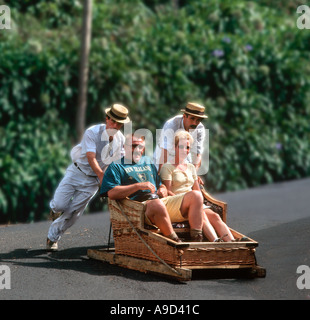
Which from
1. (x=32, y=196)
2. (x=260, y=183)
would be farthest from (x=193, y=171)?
(x=260, y=183)

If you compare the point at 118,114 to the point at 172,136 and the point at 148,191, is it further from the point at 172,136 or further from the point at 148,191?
the point at 148,191

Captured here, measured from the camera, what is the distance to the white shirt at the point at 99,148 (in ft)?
25.6

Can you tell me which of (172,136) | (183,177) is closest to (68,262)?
(183,177)

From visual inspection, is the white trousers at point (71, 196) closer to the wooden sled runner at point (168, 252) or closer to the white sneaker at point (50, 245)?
the white sneaker at point (50, 245)

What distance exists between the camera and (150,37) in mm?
13758

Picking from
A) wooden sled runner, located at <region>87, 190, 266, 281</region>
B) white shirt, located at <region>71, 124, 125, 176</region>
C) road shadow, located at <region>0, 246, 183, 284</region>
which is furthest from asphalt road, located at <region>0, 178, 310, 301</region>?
white shirt, located at <region>71, 124, 125, 176</region>

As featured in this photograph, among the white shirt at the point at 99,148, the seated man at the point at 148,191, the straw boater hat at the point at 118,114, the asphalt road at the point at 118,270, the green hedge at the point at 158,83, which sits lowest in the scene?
the asphalt road at the point at 118,270

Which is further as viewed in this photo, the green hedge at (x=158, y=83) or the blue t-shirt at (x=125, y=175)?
the green hedge at (x=158, y=83)

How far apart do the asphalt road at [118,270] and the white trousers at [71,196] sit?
1.07 feet

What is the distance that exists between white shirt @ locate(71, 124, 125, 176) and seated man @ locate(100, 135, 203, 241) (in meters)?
0.54

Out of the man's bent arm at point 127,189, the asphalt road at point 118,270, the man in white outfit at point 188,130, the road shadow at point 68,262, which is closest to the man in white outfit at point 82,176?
the road shadow at point 68,262

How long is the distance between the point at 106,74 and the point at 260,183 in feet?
15.0
